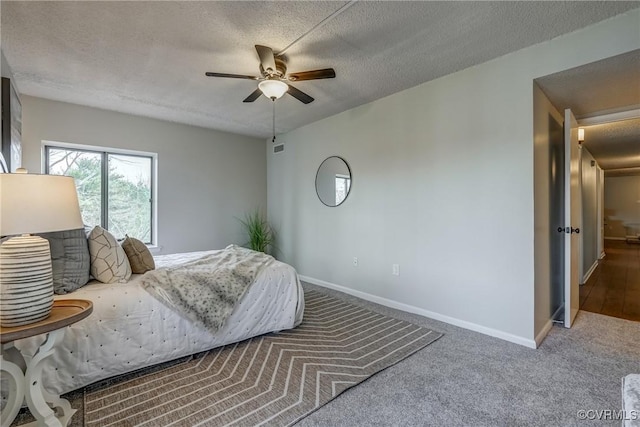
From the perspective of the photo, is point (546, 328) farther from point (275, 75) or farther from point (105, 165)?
point (105, 165)

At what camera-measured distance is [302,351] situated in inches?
93.0

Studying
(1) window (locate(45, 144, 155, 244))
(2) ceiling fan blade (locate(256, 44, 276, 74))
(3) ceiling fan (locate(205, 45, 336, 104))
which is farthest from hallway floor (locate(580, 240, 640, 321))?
(1) window (locate(45, 144, 155, 244))

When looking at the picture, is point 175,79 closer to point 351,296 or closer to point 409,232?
point 409,232

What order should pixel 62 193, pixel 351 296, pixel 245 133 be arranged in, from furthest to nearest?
pixel 245 133
pixel 351 296
pixel 62 193

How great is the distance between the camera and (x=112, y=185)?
4016mm

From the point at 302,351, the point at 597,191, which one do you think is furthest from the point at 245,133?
the point at 597,191

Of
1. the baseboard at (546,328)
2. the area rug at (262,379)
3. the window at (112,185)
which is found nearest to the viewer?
the area rug at (262,379)

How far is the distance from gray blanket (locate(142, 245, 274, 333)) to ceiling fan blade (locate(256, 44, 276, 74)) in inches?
65.4

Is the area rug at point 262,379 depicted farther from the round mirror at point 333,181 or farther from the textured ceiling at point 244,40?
the textured ceiling at point 244,40

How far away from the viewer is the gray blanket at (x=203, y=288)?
2.18 metres

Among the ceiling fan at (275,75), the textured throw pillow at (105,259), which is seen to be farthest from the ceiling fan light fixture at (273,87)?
the textured throw pillow at (105,259)

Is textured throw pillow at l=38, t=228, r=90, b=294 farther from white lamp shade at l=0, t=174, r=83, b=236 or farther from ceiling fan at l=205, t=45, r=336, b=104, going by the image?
ceiling fan at l=205, t=45, r=336, b=104

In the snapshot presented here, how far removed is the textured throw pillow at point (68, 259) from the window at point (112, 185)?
219 centimetres

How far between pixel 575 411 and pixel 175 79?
401cm
